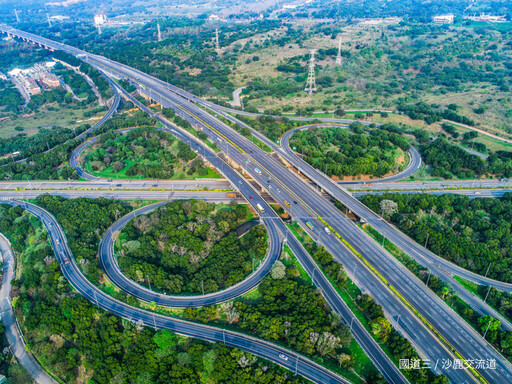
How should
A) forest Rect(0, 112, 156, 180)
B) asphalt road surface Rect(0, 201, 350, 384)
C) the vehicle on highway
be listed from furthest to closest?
forest Rect(0, 112, 156, 180) < the vehicle on highway < asphalt road surface Rect(0, 201, 350, 384)

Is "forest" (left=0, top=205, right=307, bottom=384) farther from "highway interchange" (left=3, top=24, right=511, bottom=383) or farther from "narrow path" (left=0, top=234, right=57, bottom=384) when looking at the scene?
"highway interchange" (left=3, top=24, right=511, bottom=383)

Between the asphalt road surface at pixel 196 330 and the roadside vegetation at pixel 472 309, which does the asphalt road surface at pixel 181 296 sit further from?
the roadside vegetation at pixel 472 309

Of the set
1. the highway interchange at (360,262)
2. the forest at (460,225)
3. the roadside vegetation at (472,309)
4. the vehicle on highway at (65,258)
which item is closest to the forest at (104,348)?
the vehicle on highway at (65,258)

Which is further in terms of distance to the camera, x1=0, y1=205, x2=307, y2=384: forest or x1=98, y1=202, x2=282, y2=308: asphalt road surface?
x1=98, y1=202, x2=282, y2=308: asphalt road surface

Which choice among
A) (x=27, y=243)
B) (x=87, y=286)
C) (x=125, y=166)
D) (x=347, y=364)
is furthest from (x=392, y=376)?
(x=125, y=166)

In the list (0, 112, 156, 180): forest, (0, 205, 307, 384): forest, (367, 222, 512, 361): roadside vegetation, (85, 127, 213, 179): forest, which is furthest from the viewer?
(0, 112, 156, 180): forest

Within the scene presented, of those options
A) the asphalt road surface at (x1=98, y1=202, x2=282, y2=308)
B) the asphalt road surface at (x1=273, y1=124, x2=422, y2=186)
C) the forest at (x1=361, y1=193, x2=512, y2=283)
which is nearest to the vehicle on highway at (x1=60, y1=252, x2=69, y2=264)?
the asphalt road surface at (x1=98, y1=202, x2=282, y2=308)

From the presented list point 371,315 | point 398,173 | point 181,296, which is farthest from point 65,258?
point 398,173
